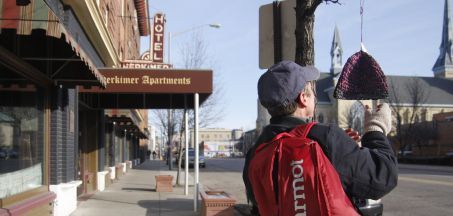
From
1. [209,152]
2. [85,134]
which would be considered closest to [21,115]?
[85,134]

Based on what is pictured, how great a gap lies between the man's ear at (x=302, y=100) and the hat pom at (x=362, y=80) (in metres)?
0.80

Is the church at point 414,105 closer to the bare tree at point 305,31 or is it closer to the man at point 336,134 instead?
the bare tree at point 305,31

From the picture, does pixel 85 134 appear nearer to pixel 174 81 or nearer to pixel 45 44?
pixel 174 81

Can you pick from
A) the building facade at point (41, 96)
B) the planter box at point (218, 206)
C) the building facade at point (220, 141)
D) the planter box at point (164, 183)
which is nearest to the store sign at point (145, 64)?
the planter box at point (164, 183)

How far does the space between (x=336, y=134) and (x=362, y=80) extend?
1.10 m

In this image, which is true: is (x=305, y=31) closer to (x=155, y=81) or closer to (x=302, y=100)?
(x=302, y=100)

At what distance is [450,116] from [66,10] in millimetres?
60478

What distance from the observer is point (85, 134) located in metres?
17.1

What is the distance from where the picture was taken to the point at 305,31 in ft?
16.6

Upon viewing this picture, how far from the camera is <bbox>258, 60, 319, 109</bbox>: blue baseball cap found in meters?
2.36

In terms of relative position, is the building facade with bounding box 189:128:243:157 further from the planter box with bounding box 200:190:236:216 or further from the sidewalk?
the planter box with bounding box 200:190:236:216

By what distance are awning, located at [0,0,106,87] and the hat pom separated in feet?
10.8

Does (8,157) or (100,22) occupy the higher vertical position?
(100,22)

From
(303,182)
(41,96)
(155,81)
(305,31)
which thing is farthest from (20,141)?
(303,182)
